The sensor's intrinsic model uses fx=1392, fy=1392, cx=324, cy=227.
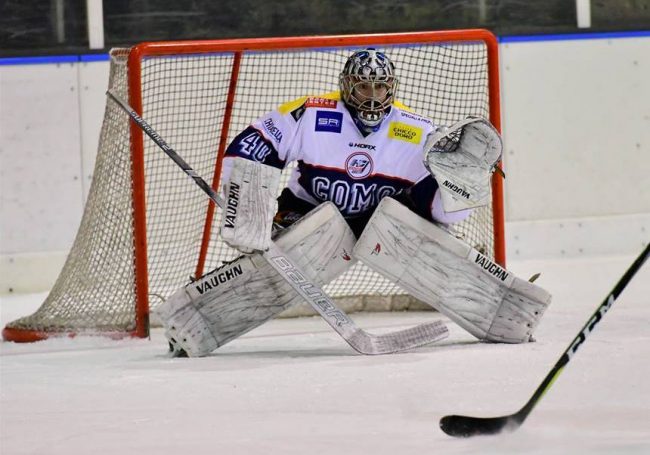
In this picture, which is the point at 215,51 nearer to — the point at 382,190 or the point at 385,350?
the point at 382,190

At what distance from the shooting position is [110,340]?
4473 millimetres

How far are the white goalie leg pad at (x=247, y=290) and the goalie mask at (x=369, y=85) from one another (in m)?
0.30

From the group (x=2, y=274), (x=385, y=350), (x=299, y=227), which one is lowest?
(x=2, y=274)

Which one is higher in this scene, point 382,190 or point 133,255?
point 382,190

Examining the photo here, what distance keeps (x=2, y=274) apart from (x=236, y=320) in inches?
85.1

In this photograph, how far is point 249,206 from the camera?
3900mm

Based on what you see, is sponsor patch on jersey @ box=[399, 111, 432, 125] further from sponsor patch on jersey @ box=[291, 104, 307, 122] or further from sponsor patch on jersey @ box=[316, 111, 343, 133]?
sponsor patch on jersey @ box=[291, 104, 307, 122]

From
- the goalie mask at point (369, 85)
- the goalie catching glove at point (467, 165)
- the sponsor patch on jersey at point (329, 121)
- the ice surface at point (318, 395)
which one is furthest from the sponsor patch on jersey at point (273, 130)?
the ice surface at point (318, 395)

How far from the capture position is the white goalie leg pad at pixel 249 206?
3.90 meters

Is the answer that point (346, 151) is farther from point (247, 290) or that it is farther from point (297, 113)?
point (247, 290)

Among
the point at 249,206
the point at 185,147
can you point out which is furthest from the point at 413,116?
the point at 185,147

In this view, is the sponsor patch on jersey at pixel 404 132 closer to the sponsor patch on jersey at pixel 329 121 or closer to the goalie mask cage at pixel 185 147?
the sponsor patch on jersey at pixel 329 121

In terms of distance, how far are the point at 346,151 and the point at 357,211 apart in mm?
187

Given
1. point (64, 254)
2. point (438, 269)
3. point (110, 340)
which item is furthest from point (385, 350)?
point (64, 254)
